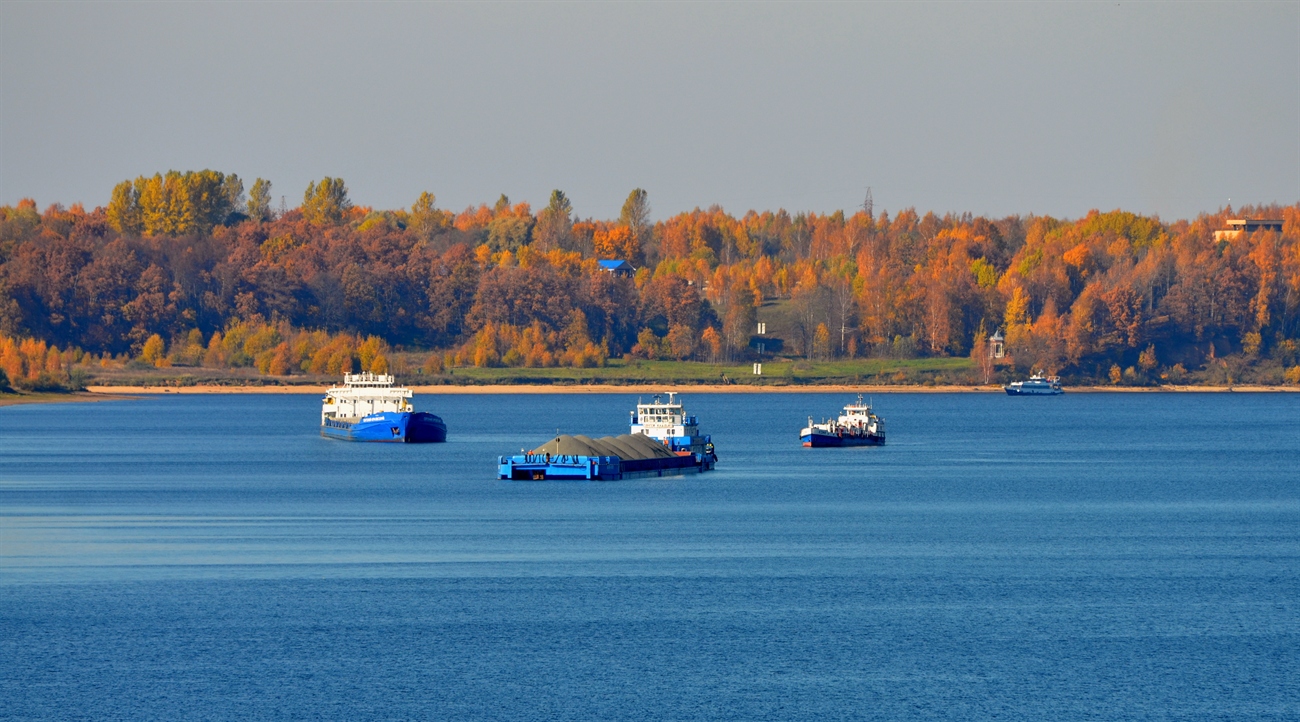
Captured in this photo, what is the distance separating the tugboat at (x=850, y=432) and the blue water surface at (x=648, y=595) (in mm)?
21510

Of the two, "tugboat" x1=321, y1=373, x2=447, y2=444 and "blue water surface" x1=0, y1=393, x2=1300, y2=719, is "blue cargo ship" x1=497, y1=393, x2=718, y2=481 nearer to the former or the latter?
"blue water surface" x1=0, y1=393, x2=1300, y2=719

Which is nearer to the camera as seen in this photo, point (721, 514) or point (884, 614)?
point (884, 614)

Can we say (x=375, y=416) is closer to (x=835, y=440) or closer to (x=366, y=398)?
(x=366, y=398)

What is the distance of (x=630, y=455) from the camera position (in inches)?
3605

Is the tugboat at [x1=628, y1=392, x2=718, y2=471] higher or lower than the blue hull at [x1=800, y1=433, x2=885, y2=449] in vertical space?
higher

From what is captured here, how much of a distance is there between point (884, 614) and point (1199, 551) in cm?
1913

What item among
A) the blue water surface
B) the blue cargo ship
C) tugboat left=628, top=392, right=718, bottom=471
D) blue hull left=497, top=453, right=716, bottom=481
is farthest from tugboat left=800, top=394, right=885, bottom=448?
blue hull left=497, top=453, right=716, bottom=481

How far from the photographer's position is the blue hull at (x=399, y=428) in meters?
124

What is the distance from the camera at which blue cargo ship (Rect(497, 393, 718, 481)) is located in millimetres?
89938

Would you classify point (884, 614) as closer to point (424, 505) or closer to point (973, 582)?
point (973, 582)

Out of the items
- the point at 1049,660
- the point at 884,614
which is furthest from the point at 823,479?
the point at 1049,660

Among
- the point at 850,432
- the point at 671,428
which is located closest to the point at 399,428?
the point at 671,428

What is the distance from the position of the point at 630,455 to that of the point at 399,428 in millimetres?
37316

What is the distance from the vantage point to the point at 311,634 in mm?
43469
